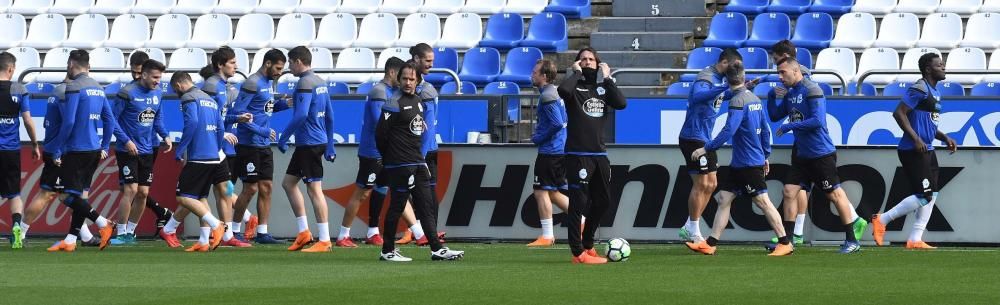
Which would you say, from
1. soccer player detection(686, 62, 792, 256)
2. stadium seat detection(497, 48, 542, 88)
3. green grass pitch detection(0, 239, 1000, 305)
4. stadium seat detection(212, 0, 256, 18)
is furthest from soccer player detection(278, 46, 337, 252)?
stadium seat detection(212, 0, 256, 18)

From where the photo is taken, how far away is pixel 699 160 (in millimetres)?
15969

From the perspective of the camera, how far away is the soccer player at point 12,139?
16.4 meters

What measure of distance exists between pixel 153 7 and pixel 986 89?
13848 millimetres

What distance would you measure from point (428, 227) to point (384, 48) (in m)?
11.9

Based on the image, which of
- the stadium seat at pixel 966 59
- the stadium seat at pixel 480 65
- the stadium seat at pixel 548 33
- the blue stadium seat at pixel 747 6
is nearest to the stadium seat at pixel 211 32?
the stadium seat at pixel 480 65

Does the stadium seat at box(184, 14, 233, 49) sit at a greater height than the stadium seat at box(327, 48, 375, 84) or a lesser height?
greater

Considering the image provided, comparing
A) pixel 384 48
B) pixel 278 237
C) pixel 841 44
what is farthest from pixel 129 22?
pixel 841 44

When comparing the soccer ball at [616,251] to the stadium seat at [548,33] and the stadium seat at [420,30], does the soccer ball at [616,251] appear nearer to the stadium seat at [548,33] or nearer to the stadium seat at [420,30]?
the stadium seat at [548,33]

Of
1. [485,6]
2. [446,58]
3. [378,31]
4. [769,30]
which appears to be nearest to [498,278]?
[446,58]

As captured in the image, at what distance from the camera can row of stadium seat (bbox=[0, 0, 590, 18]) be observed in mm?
25391

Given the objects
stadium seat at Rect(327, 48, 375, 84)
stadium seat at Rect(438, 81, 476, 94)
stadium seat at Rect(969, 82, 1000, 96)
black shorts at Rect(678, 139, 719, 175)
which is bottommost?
black shorts at Rect(678, 139, 719, 175)

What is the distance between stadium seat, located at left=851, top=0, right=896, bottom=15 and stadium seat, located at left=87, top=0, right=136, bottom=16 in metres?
12.0

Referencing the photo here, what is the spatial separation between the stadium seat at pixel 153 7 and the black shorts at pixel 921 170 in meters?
15.1

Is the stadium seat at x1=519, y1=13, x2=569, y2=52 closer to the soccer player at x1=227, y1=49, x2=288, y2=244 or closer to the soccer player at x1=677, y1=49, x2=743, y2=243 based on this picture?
the soccer player at x1=227, y1=49, x2=288, y2=244
